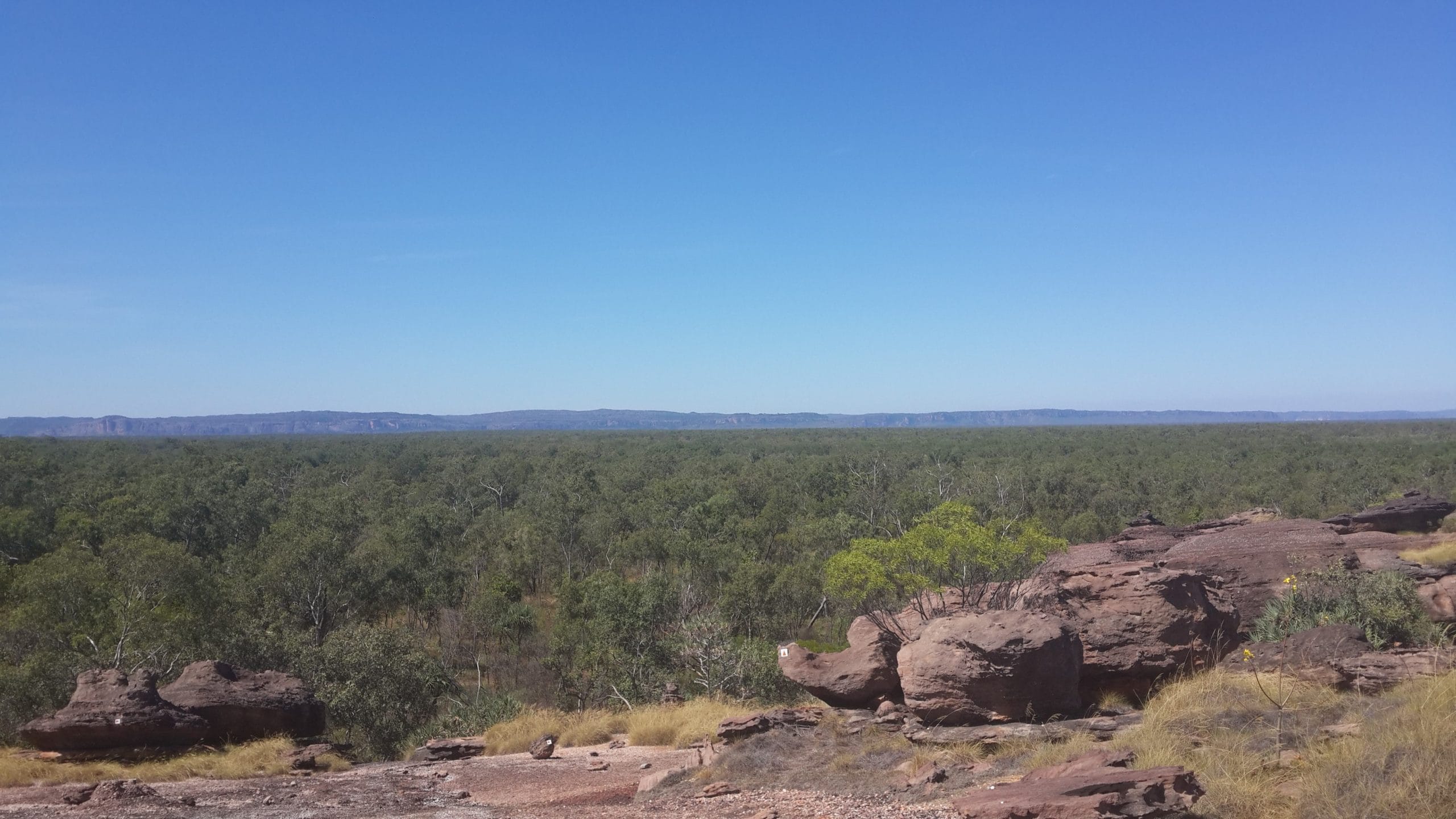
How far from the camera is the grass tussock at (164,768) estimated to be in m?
13.0

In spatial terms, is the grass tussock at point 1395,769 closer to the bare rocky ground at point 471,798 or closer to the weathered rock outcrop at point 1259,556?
the bare rocky ground at point 471,798

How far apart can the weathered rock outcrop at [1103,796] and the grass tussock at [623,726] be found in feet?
25.9

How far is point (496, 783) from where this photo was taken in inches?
511

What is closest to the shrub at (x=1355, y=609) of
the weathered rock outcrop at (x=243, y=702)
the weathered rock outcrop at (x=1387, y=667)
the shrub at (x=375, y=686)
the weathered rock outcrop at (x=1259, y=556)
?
the weathered rock outcrop at (x=1387, y=667)

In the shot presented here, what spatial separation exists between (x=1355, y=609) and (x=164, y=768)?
18.4 m

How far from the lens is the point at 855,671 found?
13.1 meters

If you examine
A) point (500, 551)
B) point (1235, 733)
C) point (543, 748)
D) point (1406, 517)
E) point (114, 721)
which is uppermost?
point (1235, 733)

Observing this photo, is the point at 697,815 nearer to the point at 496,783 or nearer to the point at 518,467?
the point at 496,783

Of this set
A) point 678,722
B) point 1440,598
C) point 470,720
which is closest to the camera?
point 1440,598

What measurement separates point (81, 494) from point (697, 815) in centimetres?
5606

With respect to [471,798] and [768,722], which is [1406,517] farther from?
[471,798]

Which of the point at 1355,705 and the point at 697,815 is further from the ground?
the point at 1355,705

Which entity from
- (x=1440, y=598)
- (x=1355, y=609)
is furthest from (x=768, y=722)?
(x=1440, y=598)

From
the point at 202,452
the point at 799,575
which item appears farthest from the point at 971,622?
the point at 202,452
